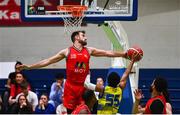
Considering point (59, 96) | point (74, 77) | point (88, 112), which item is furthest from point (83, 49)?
point (59, 96)

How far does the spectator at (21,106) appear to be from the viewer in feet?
27.6

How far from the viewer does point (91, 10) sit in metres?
8.41

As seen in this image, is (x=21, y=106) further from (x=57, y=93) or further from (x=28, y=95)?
(x=57, y=93)

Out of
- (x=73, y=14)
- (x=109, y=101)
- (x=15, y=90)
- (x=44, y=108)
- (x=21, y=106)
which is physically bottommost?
(x=44, y=108)

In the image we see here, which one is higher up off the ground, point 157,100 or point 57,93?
point 157,100

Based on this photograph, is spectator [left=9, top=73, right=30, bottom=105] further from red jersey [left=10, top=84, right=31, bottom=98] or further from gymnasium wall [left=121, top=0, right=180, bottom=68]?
gymnasium wall [left=121, top=0, right=180, bottom=68]

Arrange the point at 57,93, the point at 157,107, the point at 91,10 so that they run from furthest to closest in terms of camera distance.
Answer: the point at 57,93 < the point at 91,10 < the point at 157,107

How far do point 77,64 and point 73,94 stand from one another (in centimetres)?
43

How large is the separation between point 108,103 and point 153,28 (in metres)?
7.30

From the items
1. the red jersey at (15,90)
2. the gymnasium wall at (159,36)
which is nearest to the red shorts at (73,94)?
the red jersey at (15,90)

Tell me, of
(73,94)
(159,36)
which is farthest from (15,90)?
(159,36)

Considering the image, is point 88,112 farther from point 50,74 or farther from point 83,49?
point 50,74

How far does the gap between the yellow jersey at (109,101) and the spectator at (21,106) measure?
1.82 meters

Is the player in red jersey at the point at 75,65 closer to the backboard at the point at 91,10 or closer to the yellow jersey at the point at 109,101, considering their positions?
the yellow jersey at the point at 109,101
